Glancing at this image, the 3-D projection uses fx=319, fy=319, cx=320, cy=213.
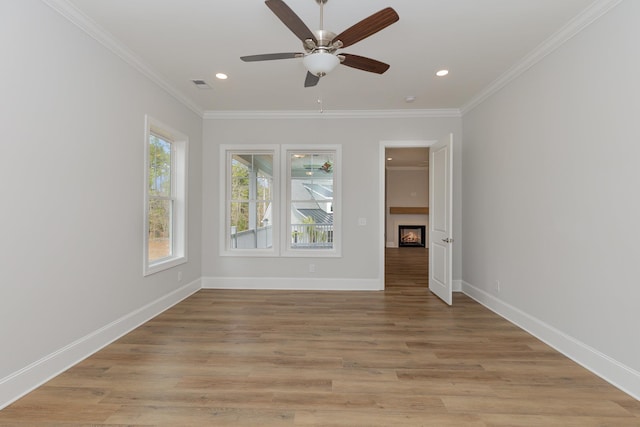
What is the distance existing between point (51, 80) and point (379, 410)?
3156mm

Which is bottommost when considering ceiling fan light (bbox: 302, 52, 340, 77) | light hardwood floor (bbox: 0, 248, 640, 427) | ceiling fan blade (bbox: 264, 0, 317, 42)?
light hardwood floor (bbox: 0, 248, 640, 427)

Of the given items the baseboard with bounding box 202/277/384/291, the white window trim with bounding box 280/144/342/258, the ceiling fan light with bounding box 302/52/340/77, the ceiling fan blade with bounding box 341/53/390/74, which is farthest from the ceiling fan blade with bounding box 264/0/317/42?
the baseboard with bounding box 202/277/384/291

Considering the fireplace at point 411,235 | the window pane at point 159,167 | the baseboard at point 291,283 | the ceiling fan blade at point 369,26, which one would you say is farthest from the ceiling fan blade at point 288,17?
the fireplace at point 411,235

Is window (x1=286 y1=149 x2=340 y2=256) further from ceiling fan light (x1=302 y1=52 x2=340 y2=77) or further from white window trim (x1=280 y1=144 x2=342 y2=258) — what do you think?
ceiling fan light (x1=302 y1=52 x2=340 y2=77)

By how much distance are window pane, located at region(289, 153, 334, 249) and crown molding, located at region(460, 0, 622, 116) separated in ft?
7.74

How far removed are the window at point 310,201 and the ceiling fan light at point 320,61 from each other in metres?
2.71

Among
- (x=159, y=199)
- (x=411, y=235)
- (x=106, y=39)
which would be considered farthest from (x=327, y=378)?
(x=411, y=235)

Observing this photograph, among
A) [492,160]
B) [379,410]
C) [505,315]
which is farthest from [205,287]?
[492,160]

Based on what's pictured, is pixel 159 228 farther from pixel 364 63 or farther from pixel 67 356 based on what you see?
pixel 364 63

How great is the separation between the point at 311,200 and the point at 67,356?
3.38 meters

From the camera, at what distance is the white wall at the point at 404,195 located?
35.4 feet

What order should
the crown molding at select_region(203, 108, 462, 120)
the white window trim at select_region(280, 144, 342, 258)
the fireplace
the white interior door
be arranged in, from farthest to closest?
1. the fireplace
2. the white window trim at select_region(280, 144, 342, 258)
3. the crown molding at select_region(203, 108, 462, 120)
4. the white interior door

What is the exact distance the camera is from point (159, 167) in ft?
13.0

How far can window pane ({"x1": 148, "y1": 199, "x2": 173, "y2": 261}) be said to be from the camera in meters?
3.82
